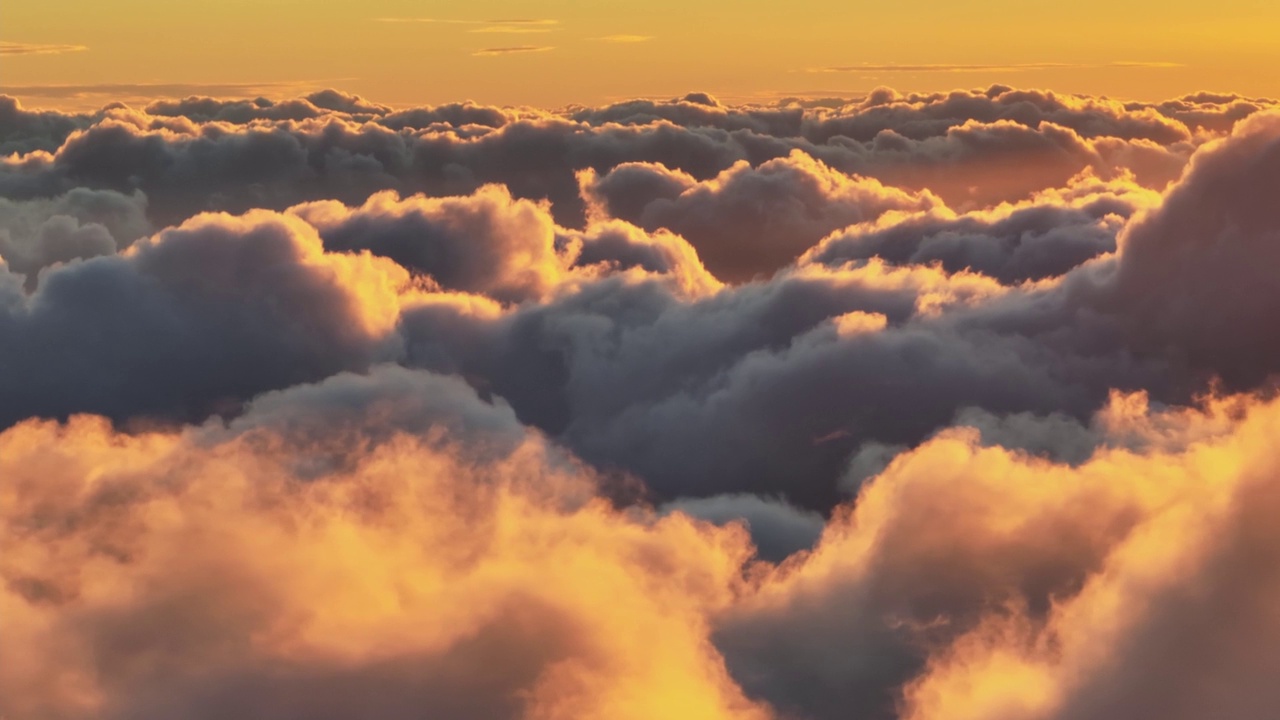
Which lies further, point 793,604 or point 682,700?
point 793,604

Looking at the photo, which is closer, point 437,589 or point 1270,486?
point 1270,486

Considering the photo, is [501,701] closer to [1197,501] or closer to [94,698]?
[94,698]

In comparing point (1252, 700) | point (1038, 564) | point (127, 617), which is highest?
point (1038, 564)

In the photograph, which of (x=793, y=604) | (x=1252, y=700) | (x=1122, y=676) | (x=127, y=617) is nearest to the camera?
(x=1252, y=700)

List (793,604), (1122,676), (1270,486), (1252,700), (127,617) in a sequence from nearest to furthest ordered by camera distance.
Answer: (1252,700) < (1122,676) < (1270,486) < (127,617) < (793,604)

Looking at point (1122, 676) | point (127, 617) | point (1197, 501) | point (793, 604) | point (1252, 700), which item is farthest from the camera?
point (793, 604)

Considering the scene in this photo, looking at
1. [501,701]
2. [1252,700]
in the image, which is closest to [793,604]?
[501,701]

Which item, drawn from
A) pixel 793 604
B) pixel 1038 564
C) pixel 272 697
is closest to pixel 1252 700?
pixel 1038 564

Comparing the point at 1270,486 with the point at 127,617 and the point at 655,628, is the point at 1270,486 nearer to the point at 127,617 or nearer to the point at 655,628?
the point at 655,628

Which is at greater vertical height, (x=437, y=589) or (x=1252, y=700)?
(x=437, y=589)
